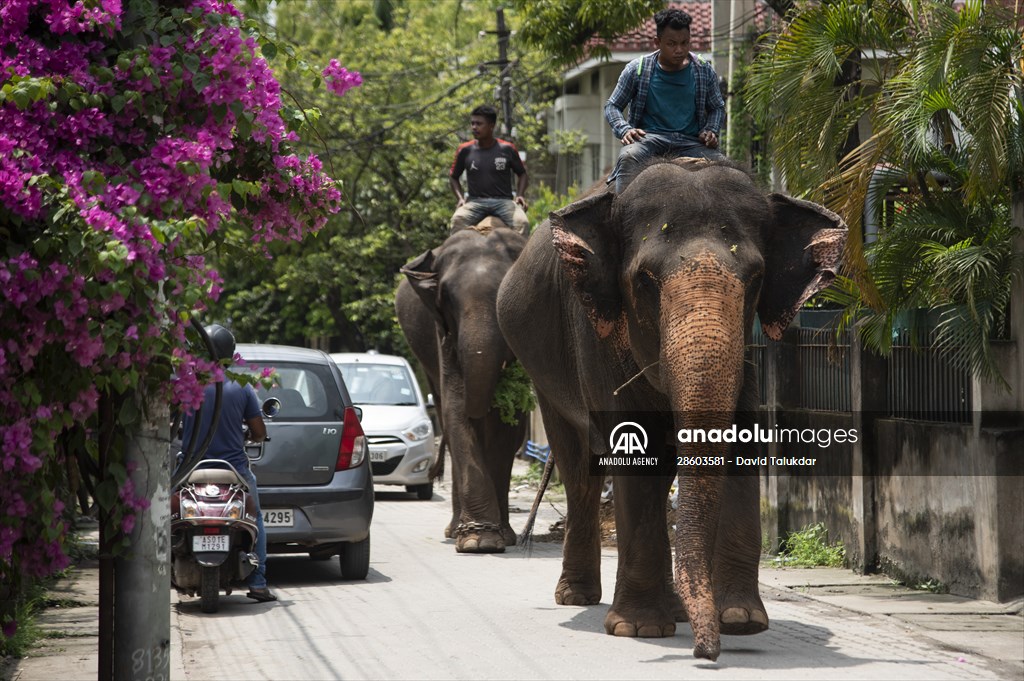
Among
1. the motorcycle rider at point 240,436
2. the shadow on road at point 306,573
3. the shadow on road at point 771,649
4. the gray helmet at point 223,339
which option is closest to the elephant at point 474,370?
the shadow on road at point 306,573

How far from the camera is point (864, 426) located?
38.6 feet

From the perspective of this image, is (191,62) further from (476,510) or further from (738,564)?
(476,510)

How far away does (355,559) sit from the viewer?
457 inches

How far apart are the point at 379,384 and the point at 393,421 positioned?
1280mm

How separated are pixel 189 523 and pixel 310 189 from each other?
5306 millimetres

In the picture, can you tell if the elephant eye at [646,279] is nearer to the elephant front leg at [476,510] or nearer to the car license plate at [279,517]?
the car license plate at [279,517]

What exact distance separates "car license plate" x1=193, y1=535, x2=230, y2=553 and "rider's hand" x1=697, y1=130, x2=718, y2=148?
4.00m

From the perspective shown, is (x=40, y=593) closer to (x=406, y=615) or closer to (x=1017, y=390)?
(x=406, y=615)

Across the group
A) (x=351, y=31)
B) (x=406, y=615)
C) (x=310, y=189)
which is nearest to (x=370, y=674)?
(x=406, y=615)

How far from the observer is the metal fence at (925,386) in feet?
35.2

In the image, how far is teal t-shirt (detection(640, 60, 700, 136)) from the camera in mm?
8898

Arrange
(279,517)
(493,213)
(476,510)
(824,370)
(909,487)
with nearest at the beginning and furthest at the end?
(909,487)
(279,517)
(824,370)
(476,510)
(493,213)

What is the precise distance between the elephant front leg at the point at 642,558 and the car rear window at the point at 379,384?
41.5ft

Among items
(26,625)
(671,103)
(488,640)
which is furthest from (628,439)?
(26,625)
